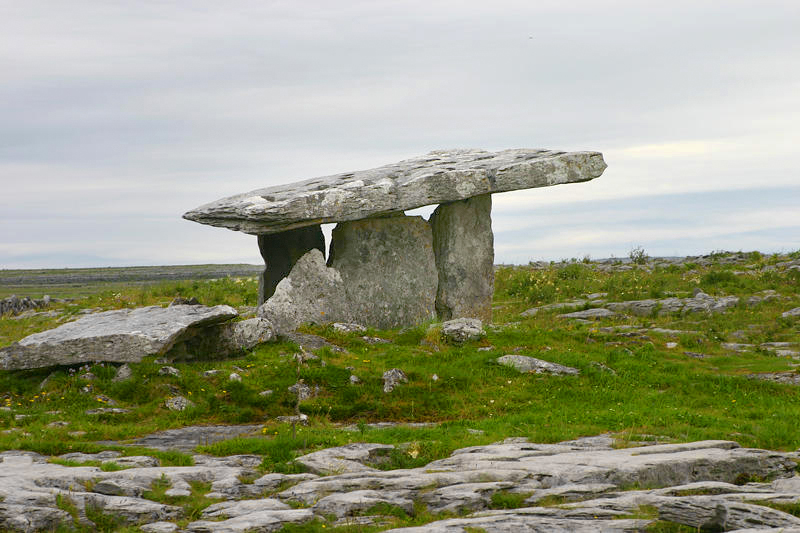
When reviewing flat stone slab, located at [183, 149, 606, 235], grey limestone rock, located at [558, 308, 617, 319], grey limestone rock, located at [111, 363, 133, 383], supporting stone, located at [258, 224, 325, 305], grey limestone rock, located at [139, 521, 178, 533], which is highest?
flat stone slab, located at [183, 149, 606, 235]

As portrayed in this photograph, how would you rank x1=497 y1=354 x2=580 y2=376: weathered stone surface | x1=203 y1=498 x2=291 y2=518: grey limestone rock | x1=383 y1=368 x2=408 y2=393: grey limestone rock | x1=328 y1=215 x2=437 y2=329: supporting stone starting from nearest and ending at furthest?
x1=203 y1=498 x2=291 y2=518: grey limestone rock → x1=383 y1=368 x2=408 y2=393: grey limestone rock → x1=497 y1=354 x2=580 y2=376: weathered stone surface → x1=328 y1=215 x2=437 y2=329: supporting stone

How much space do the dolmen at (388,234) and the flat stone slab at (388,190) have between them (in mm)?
31

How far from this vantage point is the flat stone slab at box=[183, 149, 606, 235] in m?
24.2

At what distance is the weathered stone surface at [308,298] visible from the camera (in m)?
24.1

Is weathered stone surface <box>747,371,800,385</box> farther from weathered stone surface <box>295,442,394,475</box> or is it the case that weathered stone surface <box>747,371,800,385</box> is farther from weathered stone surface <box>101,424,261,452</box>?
weathered stone surface <box>101,424,261,452</box>

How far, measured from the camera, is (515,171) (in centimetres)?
2572

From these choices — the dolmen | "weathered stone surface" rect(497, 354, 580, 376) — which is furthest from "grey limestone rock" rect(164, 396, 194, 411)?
"weathered stone surface" rect(497, 354, 580, 376)

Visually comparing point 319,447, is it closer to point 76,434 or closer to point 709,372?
point 76,434

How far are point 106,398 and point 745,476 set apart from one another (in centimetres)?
1285

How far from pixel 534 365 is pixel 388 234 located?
26.0 ft

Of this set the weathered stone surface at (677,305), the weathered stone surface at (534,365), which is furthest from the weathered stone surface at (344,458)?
the weathered stone surface at (677,305)

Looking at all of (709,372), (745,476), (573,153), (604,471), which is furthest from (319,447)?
(573,153)

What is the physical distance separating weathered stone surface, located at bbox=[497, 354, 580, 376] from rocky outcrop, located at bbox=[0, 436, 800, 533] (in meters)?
6.68

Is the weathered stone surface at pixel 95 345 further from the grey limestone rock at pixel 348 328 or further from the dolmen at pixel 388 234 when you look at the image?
the dolmen at pixel 388 234
